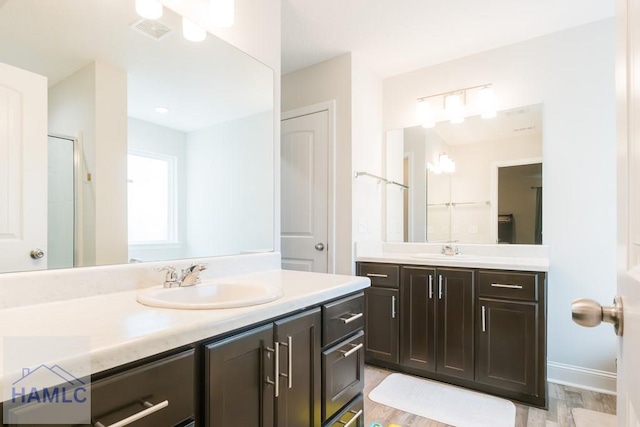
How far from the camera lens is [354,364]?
144 cm

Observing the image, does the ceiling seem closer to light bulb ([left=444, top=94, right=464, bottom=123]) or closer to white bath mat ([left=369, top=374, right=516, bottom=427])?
light bulb ([left=444, top=94, right=464, bottom=123])

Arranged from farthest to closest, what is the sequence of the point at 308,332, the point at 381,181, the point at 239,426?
the point at 381,181 < the point at 308,332 < the point at 239,426

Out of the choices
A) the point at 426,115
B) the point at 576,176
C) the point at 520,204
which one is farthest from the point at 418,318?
the point at 426,115

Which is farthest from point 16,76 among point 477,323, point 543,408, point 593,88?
point 593,88

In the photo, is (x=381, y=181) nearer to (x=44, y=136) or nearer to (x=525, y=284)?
(x=525, y=284)

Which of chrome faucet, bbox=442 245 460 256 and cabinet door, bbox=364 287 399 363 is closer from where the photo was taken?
cabinet door, bbox=364 287 399 363

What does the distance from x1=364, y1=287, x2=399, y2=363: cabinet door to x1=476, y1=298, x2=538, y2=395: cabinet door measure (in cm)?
57

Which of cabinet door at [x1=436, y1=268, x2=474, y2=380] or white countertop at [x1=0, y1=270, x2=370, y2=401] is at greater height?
white countertop at [x1=0, y1=270, x2=370, y2=401]

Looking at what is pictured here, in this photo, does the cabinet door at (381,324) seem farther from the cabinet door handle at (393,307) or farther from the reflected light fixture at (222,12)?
the reflected light fixture at (222,12)

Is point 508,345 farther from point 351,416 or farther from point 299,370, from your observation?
point 299,370

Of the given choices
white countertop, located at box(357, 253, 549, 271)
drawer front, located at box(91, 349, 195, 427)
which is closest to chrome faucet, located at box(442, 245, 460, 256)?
white countertop, located at box(357, 253, 549, 271)

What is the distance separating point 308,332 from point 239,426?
350 mm

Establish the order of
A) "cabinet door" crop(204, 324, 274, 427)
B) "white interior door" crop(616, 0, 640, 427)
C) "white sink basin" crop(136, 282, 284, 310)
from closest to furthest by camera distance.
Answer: "white interior door" crop(616, 0, 640, 427)
"cabinet door" crop(204, 324, 274, 427)
"white sink basin" crop(136, 282, 284, 310)
